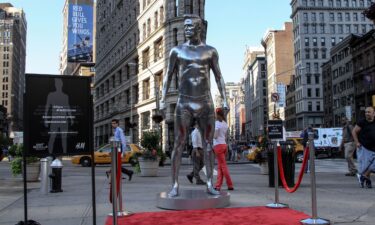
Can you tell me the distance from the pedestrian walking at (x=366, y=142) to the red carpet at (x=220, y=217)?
408 centimetres

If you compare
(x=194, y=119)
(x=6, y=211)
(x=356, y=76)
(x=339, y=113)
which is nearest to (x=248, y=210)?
(x=194, y=119)

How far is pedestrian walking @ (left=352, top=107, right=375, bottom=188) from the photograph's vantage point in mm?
9992

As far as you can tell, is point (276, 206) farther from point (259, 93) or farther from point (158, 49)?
point (259, 93)

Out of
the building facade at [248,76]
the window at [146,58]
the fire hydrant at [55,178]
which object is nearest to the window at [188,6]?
the window at [146,58]

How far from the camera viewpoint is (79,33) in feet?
74.5

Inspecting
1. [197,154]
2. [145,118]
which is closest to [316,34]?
[145,118]

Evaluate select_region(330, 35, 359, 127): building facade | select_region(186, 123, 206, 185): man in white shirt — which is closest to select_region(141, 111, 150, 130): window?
select_region(186, 123, 206, 185): man in white shirt

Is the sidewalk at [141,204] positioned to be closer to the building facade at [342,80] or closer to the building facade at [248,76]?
the building facade at [342,80]

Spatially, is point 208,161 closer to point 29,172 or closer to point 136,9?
point 29,172

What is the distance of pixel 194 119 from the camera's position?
778 cm

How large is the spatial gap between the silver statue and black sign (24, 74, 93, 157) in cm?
224

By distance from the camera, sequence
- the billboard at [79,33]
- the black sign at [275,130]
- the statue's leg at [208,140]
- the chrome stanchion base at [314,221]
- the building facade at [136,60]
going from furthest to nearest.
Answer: the building facade at [136,60], the billboard at [79,33], the black sign at [275,130], the statue's leg at [208,140], the chrome stanchion base at [314,221]

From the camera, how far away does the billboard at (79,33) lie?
22516mm

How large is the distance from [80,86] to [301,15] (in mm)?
113536
